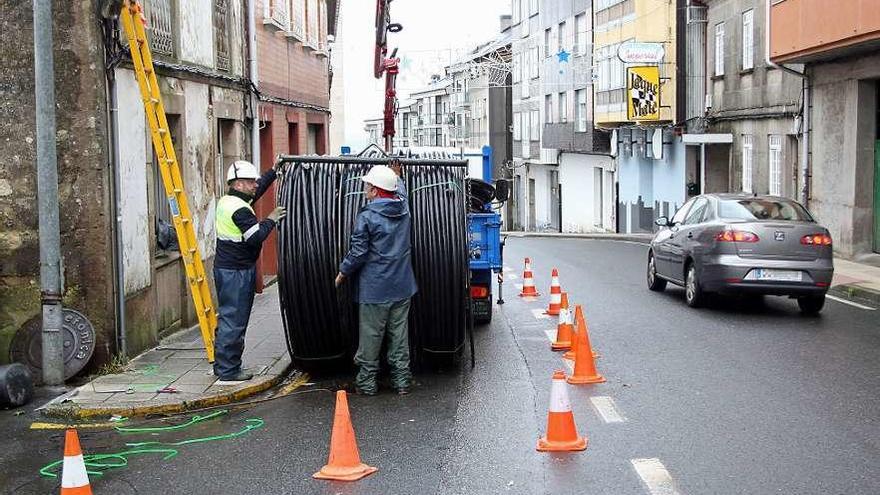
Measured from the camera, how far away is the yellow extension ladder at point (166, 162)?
34.2ft

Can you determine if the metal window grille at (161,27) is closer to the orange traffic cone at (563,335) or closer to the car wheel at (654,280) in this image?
the orange traffic cone at (563,335)

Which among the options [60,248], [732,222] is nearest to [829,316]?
[732,222]

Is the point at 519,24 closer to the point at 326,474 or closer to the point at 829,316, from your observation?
the point at 829,316

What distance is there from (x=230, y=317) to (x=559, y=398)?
11.5 ft

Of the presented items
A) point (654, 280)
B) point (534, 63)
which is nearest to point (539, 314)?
point (654, 280)

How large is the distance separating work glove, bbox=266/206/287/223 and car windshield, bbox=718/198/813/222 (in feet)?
22.9

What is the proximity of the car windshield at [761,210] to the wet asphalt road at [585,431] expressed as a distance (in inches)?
87.4

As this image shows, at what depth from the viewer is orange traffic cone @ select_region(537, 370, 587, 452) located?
745 cm

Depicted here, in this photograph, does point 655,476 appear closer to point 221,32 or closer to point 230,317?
point 230,317

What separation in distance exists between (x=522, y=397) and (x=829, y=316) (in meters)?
6.48

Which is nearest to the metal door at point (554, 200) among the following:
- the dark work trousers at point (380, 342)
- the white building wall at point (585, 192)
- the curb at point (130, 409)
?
the white building wall at point (585, 192)

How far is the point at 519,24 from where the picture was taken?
60031 millimetres

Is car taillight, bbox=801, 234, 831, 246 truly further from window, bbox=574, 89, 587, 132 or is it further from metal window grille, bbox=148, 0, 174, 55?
window, bbox=574, 89, 587, 132

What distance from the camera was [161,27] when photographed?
1264 cm
